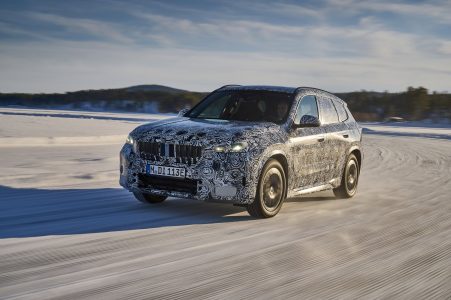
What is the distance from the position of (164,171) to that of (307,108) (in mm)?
2520

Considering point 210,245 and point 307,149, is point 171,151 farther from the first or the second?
point 307,149

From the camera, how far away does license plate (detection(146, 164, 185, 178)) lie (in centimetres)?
743

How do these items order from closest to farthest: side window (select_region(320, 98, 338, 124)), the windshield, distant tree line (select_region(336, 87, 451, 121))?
the windshield, side window (select_region(320, 98, 338, 124)), distant tree line (select_region(336, 87, 451, 121))

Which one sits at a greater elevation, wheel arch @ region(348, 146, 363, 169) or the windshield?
the windshield

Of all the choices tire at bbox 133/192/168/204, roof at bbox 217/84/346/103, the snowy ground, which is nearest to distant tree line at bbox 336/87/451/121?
→ roof at bbox 217/84/346/103

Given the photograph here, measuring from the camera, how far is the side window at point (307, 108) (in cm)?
864

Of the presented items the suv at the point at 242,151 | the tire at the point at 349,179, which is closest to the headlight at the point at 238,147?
the suv at the point at 242,151

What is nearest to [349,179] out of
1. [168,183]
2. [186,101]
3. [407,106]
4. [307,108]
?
[307,108]

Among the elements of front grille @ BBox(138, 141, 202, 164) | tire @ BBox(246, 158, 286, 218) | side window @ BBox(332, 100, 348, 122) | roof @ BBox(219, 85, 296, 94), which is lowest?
tire @ BBox(246, 158, 286, 218)

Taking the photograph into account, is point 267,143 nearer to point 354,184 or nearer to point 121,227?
point 121,227

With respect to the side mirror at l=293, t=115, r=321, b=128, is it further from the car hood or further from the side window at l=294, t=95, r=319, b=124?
the car hood

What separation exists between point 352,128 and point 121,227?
4.75 m

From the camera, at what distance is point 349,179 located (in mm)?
10109

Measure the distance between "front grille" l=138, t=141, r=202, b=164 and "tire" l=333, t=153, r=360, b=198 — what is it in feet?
10.9
